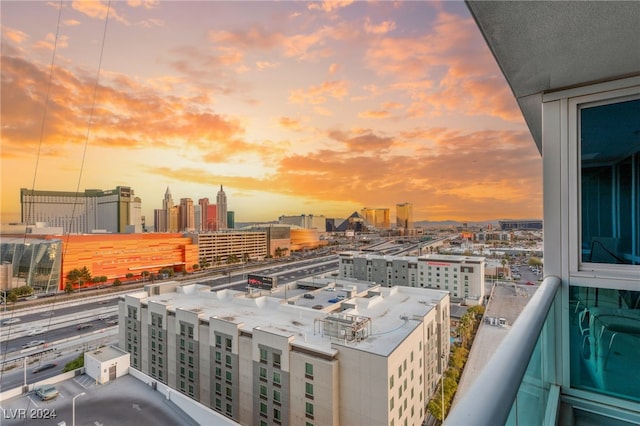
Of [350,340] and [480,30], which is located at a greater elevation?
[480,30]

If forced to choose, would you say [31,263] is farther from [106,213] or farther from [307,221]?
[307,221]

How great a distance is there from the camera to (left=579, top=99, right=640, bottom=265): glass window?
1052 millimetres

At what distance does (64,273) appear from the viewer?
57.1 ft

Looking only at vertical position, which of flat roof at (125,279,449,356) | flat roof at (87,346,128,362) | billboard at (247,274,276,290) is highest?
flat roof at (125,279,449,356)

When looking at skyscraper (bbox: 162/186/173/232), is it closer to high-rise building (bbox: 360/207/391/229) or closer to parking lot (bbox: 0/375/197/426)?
high-rise building (bbox: 360/207/391/229)

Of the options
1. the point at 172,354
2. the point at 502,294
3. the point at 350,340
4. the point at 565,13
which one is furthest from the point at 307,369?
the point at 502,294

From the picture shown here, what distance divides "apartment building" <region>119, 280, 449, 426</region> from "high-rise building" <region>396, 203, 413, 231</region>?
20.3 meters

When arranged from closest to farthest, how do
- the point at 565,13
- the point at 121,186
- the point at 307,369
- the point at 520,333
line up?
the point at 520,333, the point at 565,13, the point at 307,369, the point at 121,186

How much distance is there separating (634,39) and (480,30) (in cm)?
41

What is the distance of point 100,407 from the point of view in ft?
16.3

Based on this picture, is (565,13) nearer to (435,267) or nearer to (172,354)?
(172,354)

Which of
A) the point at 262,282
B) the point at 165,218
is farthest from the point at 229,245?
the point at 262,282

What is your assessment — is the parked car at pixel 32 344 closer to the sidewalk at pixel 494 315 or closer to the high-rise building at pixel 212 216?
the sidewalk at pixel 494 315

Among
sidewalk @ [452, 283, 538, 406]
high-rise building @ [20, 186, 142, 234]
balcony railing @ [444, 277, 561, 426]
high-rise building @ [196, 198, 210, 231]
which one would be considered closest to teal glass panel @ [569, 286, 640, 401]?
balcony railing @ [444, 277, 561, 426]
